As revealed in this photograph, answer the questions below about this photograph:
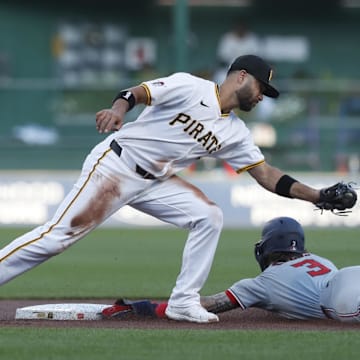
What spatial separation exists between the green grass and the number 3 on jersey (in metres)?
0.76

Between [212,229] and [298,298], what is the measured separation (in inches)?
28.8

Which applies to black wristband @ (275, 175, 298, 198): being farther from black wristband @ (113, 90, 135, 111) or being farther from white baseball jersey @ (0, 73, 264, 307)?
black wristband @ (113, 90, 135, 111)

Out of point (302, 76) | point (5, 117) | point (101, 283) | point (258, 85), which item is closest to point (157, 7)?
point (302, 76)

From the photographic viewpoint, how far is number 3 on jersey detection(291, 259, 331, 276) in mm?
7547

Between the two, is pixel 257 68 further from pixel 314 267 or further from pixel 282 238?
pixel 314 267

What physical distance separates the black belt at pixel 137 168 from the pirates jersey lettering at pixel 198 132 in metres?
0.37

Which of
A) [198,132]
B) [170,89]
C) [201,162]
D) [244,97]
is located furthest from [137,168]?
[201,162]

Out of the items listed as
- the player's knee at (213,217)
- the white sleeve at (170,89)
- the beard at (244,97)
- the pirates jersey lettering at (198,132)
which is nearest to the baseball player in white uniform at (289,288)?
A: the player's knee at (213,217)

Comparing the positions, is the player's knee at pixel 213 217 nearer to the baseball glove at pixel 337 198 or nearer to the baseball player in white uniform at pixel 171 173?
the baseball player in white uniform at pixel 171 173

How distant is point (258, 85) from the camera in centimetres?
767

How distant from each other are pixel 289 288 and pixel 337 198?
2.32ft

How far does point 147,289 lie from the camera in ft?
32.9

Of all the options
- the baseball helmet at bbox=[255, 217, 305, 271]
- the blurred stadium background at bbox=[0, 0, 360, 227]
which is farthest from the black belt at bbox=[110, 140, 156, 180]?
the blurred stadium background at bbox=[0, 0, 360, 227]

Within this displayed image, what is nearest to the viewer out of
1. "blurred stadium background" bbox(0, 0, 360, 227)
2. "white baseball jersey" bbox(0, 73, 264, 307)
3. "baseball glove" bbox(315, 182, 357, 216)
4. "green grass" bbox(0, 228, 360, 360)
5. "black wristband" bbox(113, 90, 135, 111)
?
"green grass" bbox(0, 228, 360, 360)
